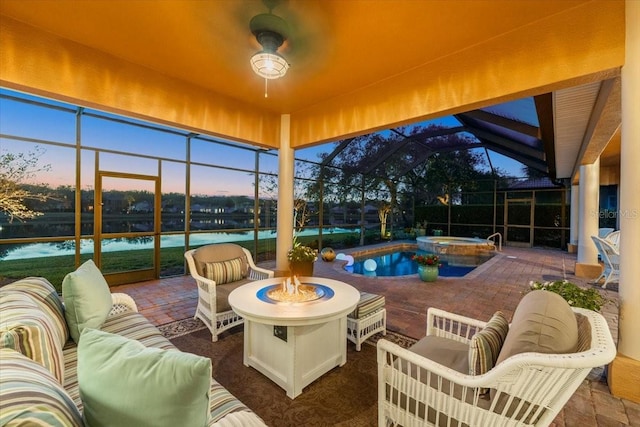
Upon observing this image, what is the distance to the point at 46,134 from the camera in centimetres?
450

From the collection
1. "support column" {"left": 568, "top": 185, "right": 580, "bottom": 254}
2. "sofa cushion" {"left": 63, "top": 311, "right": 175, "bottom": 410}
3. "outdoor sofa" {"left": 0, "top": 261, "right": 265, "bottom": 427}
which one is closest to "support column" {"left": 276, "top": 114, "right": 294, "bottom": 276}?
"sofa cushion" {"left": 63, "top": 311, "right": 175, "bottom": 410}

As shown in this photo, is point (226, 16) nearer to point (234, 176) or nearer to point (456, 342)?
point (456, 342)

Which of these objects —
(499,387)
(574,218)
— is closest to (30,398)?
(499,387)

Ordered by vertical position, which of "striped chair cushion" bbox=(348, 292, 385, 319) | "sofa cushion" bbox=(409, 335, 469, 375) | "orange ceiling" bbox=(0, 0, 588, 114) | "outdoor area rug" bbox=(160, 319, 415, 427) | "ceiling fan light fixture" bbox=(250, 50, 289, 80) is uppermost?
"orange ceiling" bbox=(0, 0, 588, 114)

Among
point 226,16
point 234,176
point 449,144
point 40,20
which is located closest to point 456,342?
point 226,16

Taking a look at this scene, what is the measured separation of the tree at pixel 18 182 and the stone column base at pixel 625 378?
726cm

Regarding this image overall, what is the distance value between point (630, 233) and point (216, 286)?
3772 millimetres

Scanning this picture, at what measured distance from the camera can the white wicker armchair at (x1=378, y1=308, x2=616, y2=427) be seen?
1.04 metres

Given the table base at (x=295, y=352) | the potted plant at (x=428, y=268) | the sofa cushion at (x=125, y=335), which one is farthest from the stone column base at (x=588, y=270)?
the sofa cushion at (x=125, y=335)

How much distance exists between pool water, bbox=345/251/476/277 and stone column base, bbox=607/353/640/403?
4.68 metres

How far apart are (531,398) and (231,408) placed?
4.36ft

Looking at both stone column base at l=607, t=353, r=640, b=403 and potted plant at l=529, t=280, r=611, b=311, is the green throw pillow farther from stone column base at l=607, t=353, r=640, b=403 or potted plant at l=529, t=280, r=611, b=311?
stone column base at l=607, t=353, r=640, b=403

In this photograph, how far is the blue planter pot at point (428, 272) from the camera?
494cm

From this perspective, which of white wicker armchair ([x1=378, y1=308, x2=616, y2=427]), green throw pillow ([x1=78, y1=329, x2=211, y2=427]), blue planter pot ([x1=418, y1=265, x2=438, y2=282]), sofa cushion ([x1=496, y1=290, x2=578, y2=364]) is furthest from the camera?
blue planter pot ([x1=418, y1=265, x2=438, y2=282])
